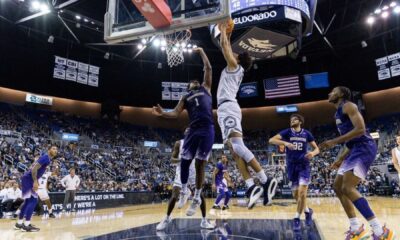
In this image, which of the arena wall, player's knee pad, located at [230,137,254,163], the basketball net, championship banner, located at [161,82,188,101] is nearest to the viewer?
player's knee pad, located at [230,137,254,163]

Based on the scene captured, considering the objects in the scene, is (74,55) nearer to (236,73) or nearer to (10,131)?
(10,131)

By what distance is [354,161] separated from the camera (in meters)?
4.33

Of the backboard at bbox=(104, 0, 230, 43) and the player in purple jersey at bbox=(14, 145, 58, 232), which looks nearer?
the backboard at bbox=(104, 0, 230, 43)

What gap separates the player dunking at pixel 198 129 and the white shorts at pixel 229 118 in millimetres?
522

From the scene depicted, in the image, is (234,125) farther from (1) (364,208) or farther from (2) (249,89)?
(2) (249,89)

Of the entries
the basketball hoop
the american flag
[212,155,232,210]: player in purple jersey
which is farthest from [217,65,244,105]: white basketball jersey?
the american flag

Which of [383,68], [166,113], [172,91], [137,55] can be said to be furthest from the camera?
[172,91]

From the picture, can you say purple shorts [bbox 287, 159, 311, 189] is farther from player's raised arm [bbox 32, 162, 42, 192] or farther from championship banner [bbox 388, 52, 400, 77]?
championship banner [bbox 388, 52, 400, 77]

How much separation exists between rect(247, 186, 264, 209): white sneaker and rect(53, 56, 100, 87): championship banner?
2249 centimetres

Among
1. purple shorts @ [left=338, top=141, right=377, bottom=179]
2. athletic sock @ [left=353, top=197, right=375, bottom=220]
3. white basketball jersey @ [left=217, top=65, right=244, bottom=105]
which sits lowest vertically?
athletic sock @ [left=353, top=197, right=375, bottom=220]

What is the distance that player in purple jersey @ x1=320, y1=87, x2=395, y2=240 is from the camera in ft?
13.5

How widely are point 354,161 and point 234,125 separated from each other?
1744 mm

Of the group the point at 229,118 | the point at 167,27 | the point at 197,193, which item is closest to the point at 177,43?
the point at 167,27

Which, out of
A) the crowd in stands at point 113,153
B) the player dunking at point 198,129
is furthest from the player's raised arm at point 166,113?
the crowd in stands at point 113,153
